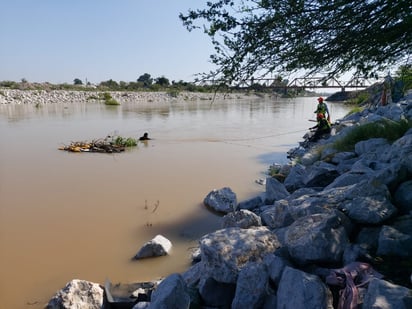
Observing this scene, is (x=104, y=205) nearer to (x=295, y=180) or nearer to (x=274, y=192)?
(x=274, y=192)

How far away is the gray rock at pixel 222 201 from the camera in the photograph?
5961 millimetres

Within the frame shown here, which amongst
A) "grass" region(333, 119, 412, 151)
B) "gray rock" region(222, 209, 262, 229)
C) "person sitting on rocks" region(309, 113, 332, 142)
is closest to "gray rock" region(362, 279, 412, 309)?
"gray rock" region(222, 209, 262, 229)

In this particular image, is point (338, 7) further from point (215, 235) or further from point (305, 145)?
point (305, 145)

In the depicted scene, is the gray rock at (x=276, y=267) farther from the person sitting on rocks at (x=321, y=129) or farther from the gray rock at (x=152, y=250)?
the person sitting on rocks at (x=321, y=129)

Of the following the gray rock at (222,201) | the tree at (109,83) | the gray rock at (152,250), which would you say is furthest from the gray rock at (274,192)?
the tree at (109,83)

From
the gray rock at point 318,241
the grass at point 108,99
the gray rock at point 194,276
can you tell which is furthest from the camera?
the grass at point 108,99

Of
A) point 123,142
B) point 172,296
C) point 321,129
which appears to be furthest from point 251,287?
point 123,142

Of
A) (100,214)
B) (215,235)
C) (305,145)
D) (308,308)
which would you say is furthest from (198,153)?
(308,308)

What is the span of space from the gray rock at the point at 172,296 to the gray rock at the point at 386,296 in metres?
1.24

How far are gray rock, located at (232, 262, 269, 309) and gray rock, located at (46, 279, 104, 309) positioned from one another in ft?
5.35

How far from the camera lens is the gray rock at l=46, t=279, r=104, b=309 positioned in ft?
11.2

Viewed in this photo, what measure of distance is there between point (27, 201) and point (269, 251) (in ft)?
17.1

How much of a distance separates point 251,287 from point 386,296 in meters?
0.92

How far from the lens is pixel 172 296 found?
2516mm
